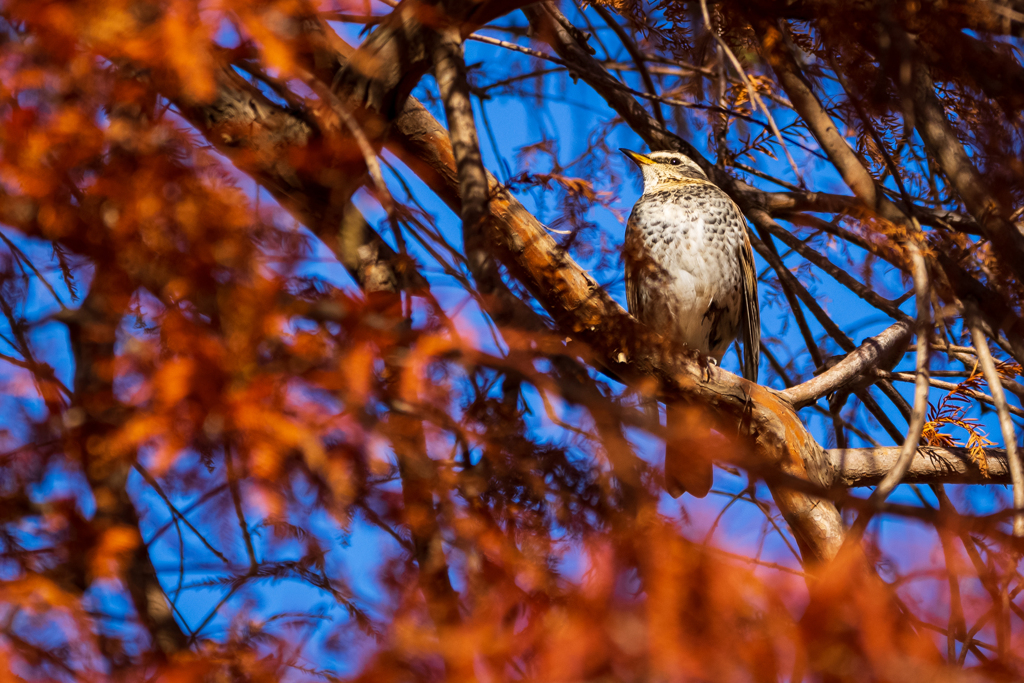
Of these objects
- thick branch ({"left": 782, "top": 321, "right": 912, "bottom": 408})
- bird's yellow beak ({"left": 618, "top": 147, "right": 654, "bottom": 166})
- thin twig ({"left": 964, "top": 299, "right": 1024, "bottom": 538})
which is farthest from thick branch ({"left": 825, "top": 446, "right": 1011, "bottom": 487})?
bird's yellow beak ({"left": 618, "top": 147, "right": 654, "bottom": 166})

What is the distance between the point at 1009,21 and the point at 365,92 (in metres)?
1.88

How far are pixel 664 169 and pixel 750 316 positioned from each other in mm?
1064

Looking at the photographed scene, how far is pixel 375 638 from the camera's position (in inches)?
70.4

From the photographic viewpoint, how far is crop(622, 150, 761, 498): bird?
458 cm

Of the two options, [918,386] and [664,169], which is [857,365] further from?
[664,169]

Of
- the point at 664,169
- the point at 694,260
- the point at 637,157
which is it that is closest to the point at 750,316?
the point at 694,260

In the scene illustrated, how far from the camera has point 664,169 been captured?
16.5ft

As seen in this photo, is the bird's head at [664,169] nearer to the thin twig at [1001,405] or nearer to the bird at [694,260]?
the bird at [694,260]

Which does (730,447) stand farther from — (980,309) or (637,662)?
(980,309)

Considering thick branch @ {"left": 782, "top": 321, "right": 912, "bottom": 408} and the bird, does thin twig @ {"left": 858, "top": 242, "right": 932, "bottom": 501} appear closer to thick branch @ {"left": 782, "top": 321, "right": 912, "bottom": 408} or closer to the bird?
thick branch @ {"left": 782, "top": 321, "right": 912, "bottom": 408}

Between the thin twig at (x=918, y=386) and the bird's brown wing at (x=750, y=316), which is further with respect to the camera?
the bird's brown wing at (x=750, y=316)

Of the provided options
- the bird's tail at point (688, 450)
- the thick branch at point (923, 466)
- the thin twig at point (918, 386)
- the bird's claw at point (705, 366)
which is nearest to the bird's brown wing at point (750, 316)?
the thick branch at point (923, 466)

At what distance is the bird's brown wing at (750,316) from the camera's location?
470cm

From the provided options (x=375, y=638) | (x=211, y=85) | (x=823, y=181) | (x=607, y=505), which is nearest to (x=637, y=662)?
(x=607, y=505)
